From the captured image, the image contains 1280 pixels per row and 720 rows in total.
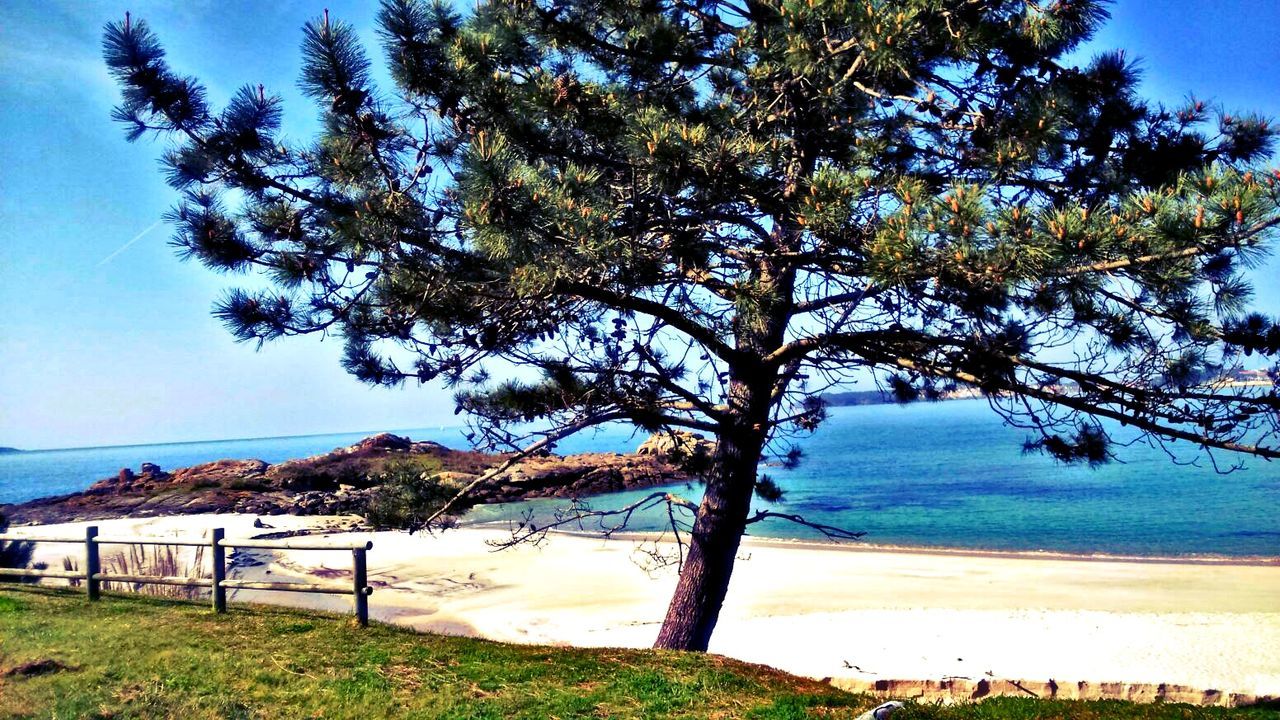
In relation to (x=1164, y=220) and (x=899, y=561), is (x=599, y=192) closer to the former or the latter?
(x=1164, y=220)

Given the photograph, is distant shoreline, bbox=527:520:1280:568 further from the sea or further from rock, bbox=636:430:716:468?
rock, bbox=636:430:716:468

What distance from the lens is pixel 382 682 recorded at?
510 cm

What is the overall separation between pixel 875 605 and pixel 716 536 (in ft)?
26.1

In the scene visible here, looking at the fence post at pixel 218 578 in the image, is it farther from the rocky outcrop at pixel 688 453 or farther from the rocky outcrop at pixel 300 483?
the rocky outcrop at pixel 300 483

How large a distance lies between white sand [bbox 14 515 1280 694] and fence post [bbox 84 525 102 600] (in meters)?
1.82

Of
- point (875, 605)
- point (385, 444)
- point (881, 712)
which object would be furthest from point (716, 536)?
point (385, 444)

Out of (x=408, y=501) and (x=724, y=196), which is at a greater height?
(x=724, y=196)

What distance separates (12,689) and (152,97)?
2.84 metres

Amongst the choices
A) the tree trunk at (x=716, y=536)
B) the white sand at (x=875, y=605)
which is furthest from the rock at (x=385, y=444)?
the tree trunk at (x=716, y=536)

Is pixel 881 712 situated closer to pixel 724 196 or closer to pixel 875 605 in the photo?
pixel 724 196

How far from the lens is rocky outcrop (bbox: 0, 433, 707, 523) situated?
78.8 ft

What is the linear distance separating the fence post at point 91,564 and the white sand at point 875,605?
1.82 m

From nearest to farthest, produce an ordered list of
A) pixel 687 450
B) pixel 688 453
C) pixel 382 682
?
1. pixel 382 682
2. pixel 688 453
3. pixel 687 450

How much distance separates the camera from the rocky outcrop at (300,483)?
24016 mm
